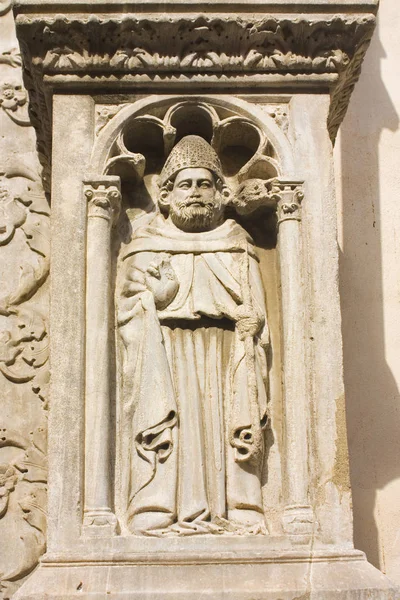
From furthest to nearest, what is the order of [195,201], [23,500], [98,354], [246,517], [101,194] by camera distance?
1. [23,500]
2. [195,201]
3. [101,194]
4. [98,354]
5. [246,517]

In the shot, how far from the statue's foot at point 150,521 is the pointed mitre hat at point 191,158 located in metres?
1.92

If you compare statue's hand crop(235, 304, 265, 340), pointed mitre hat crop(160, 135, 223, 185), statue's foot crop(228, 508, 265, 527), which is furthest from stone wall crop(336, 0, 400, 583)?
pointed mitre hat crop(160, 135, 223, 185)

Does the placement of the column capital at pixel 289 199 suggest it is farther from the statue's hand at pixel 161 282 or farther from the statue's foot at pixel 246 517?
the statue's foot at pixel 246 517

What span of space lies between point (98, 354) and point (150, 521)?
2.98 feet

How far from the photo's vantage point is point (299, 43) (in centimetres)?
696

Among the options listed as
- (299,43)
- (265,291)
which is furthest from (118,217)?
(299,43)

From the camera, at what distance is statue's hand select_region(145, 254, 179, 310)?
6613mm

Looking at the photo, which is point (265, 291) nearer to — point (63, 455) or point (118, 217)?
point (118, 217)

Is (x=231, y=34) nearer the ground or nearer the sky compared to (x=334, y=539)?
nearer the sky

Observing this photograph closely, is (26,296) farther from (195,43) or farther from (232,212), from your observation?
(195,43)

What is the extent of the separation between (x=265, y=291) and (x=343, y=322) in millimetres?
1464

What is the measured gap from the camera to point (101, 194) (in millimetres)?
6719

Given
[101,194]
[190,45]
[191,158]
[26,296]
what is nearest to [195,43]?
[190,45]

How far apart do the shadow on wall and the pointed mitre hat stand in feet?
5.59
